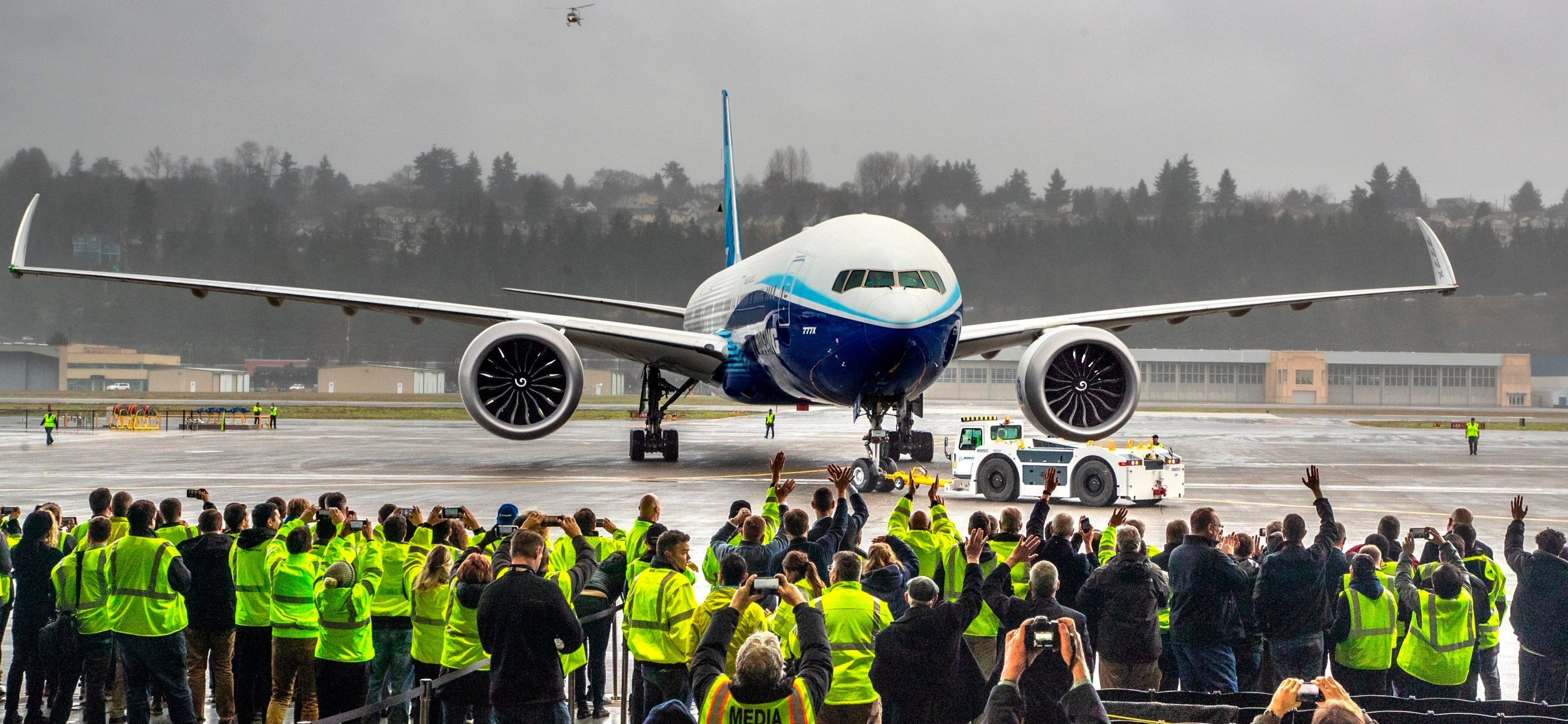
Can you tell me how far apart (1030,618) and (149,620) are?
5.79m

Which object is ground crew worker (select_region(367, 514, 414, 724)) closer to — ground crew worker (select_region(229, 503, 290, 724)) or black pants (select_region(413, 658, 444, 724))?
black pants (select_region(413, 658, 444, 724))

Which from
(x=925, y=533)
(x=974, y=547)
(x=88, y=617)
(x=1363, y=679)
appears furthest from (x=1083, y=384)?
(x=88, y=617)

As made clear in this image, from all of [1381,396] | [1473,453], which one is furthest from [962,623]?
[1381,396]

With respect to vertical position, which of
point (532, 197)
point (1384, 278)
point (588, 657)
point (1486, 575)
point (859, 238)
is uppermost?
point (532, 197)

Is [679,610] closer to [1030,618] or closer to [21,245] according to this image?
[1030,618]

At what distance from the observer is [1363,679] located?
7.60 metres

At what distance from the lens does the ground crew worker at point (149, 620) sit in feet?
25.2

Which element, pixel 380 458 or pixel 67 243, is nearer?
pixel 380 458

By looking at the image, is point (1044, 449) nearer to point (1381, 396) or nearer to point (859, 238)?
point (859, 238)

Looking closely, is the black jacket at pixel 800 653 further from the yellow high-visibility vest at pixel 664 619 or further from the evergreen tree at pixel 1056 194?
the evergreen tree at pixel 1056 194

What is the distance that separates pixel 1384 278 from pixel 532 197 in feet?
323

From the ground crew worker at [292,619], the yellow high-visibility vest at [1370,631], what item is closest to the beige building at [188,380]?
the ground crew worker at [292,619]

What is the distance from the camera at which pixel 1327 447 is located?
36.5m

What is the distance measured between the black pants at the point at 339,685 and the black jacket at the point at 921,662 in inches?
144
